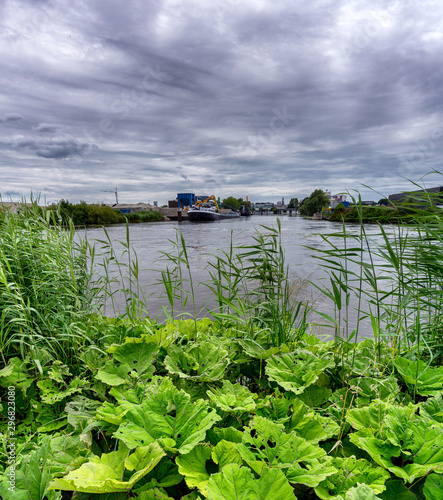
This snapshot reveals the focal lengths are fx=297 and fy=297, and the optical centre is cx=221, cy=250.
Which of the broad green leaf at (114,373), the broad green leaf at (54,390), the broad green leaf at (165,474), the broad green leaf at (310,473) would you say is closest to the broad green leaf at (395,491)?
the broad green leaf at (310,473)

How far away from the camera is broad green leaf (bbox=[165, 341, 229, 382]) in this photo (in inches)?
59.9

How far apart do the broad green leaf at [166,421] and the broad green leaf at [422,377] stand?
Answer: 3.57ft

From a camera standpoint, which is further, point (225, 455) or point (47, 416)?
point (47, 416)

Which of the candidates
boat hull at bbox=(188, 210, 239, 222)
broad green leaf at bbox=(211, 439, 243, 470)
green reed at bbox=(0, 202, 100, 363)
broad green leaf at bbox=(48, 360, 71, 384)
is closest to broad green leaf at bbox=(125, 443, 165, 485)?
broad green leaf at bbox=(211, 439, 243, 470)

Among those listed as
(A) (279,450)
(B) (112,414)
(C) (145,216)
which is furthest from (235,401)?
(C) (145,216)

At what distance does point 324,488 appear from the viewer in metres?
0.94

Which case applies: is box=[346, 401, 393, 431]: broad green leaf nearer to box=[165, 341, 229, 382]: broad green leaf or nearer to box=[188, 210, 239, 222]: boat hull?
box=[165, 341, 229, 382]: broad green leaf

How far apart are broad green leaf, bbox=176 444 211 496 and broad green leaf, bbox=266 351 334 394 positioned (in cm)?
50

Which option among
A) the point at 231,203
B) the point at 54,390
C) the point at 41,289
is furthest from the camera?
the point at 231,203

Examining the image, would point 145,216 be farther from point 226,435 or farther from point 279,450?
point 279,450

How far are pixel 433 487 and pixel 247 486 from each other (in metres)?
0.54

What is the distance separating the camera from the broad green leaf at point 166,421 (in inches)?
39.3

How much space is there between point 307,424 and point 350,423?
20 cm

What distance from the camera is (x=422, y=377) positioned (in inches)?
61.2
